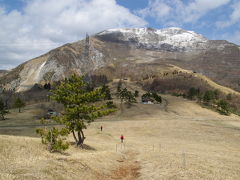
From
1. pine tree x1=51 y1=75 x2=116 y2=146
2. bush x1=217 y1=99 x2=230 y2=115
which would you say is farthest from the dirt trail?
bush x1=217 y1=99 x2=230 y2=115

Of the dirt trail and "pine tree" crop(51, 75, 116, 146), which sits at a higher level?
"pine tree" crop(51, 75, 116, 146)

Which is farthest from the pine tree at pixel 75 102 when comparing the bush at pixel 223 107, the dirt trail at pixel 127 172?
the bush at pixel 223 107

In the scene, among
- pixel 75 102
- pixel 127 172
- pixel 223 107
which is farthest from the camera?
pixel 223 107

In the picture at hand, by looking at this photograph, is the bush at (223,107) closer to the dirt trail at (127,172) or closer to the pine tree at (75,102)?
the pine tree at (75,102)

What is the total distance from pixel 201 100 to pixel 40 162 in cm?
15478

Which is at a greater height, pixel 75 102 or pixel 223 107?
pixel 75 102

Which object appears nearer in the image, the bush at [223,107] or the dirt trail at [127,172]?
the dirt trail at [127,172]

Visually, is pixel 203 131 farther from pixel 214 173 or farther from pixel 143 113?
pixel 214 173

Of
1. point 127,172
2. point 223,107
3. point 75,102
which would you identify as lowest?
point 127,172

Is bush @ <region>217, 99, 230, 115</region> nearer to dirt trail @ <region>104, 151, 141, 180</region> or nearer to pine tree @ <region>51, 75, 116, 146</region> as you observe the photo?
pine tree @ <region>51, 75, 116, 146</region>

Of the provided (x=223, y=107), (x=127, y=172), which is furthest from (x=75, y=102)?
(x=223, y=107)

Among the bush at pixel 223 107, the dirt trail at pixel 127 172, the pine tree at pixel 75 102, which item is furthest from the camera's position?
the bush at pixel 223 107

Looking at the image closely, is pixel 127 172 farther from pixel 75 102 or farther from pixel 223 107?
pixel 223 107

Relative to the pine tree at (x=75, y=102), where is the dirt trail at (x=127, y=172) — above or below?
below
